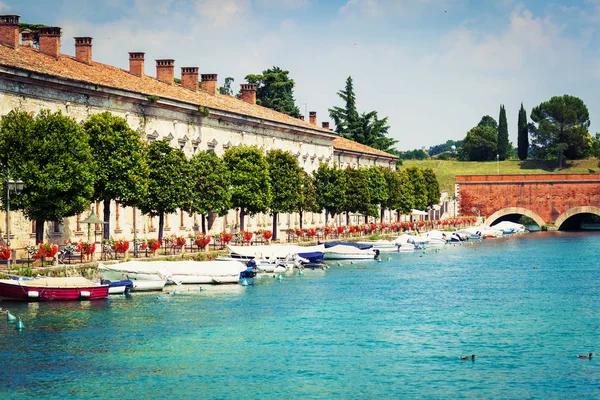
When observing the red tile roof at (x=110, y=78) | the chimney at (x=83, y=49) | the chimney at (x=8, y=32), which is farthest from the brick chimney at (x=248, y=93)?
the chimney at (x=8, y=32)

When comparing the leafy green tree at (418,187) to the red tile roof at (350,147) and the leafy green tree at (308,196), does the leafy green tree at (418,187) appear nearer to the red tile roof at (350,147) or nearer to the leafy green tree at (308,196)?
the red tile roof at (350,147)

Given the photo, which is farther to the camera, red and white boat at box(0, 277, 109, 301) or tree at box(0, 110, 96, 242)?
tree at box(0, 110, 96, 242)

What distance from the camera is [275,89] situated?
127125 millimetres

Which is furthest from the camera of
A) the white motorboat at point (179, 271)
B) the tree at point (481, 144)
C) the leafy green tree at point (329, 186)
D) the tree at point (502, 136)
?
the tree at point (481, 144)

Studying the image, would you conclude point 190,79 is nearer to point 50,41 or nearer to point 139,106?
point 139,106

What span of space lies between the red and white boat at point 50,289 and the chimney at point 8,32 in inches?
709

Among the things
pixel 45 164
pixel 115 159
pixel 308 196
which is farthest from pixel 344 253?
pixel 45 164

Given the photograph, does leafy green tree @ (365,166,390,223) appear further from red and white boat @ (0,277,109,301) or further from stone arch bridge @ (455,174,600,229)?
red and white boat @ (0,277,109,301)

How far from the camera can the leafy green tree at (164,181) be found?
193 ft

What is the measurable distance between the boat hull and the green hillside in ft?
357

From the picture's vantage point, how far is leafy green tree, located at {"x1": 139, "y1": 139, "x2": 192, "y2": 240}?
58688 millimetres

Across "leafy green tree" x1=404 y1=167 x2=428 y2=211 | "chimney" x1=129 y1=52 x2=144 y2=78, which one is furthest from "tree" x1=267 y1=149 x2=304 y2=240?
"leafy green tree" x1=404 y1=167 x2=428 y2=211

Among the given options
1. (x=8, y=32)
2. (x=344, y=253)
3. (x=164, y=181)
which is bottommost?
(x=344, y=253)

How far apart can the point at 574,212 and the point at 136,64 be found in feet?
271
